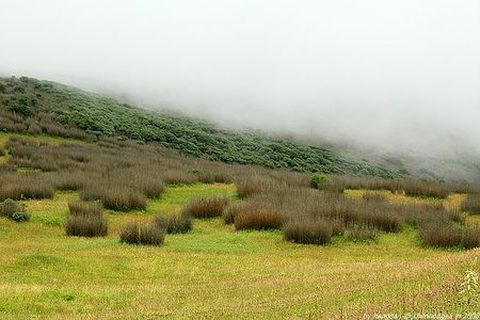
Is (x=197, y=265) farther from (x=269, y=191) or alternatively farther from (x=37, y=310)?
(x=269, y=191)

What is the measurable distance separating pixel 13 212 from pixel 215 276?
318 inches

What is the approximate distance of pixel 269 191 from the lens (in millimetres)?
22203

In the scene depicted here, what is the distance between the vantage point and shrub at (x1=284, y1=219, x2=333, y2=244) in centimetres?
1514

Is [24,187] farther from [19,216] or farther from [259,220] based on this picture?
[259,220]

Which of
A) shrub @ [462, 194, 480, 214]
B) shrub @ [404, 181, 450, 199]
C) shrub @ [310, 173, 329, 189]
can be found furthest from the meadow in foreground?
shrub @ [310, 173, 329, 189]

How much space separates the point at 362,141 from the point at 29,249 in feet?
245

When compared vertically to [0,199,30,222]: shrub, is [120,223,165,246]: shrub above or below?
above

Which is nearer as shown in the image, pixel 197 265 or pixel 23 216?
pixel 197 265

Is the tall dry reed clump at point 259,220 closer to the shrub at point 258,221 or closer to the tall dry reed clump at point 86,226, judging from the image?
the shrub at point 258,221

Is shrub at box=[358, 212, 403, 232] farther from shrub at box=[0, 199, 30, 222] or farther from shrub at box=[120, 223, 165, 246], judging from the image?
shrub at box=[0, 199, 30, 222]

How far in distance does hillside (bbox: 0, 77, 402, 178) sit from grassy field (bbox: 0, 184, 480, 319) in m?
23.5

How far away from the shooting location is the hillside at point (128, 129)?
132 ft

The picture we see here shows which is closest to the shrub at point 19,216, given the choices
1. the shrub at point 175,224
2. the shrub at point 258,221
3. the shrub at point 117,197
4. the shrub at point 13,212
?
the shrub at point 13,212

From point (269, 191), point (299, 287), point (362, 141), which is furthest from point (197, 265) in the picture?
point (362, 141)
